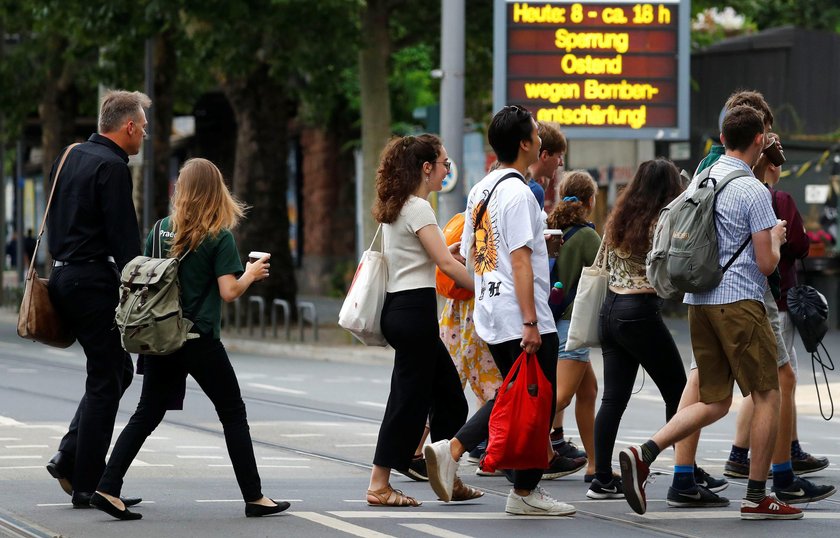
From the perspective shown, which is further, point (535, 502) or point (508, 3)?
point (508, 3)

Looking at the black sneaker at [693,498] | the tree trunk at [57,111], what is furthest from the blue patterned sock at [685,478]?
the tree trunk at [57,111]

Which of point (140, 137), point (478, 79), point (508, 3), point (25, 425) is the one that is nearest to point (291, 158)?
point (478, 79)

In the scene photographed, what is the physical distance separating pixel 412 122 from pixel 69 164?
86.4 feet

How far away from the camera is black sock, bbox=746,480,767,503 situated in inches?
284

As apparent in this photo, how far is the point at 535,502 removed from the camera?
7281 mm

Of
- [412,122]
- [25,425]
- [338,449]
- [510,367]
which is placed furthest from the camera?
[412,122]

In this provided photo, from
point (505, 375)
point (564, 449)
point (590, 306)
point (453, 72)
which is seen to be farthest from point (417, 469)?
point (453, 72)

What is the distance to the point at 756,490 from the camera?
7.22 metres

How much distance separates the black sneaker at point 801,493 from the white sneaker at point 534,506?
116cm

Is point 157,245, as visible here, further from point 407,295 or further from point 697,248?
point 697,248

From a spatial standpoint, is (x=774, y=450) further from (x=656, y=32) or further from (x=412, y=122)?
(x=412, y=122)

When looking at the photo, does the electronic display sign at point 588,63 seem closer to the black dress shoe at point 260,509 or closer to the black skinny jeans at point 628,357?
the black skinny jeans at point 628,357

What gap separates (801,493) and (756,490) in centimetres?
64

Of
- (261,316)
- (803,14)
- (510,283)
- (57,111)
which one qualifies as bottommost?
(261,316)
